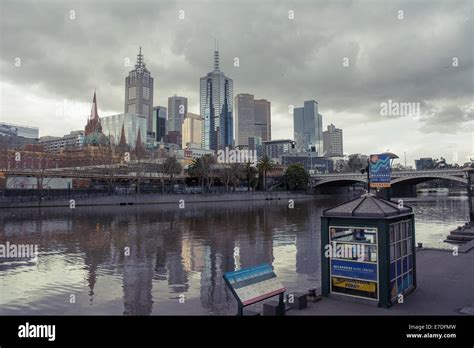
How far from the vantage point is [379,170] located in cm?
1588

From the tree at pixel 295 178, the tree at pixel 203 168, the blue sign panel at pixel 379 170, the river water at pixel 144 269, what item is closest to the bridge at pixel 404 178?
the tree at pixel 295 178

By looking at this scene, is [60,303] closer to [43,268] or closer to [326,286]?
[43,268]

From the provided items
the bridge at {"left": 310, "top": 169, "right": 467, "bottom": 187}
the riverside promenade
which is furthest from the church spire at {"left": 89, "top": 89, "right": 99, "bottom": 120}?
the riverside promenade

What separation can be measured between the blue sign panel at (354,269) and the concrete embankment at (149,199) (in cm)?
6958

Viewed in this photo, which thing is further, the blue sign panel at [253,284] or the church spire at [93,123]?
the church spire at [93,123]

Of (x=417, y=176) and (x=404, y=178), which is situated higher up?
(x=417, y=176)

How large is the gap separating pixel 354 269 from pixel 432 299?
2.41m

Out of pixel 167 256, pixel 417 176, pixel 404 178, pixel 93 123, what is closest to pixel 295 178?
pixel 404 178

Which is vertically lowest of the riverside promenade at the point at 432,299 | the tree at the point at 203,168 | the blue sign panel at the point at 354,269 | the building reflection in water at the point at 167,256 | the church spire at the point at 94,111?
the building reflection in water at the point at 167,256

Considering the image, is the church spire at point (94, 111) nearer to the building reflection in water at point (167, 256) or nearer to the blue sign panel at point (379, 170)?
the building reflection in water at point (167, 256)

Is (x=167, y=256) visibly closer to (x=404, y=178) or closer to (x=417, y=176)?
(x=417, y=176)

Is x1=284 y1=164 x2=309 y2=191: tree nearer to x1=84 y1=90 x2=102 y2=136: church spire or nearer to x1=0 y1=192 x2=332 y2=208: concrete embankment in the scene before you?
x1=0 y1=192 x2=332 y2=208: concrete embankment

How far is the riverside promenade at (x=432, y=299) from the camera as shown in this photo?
934 centimetres
